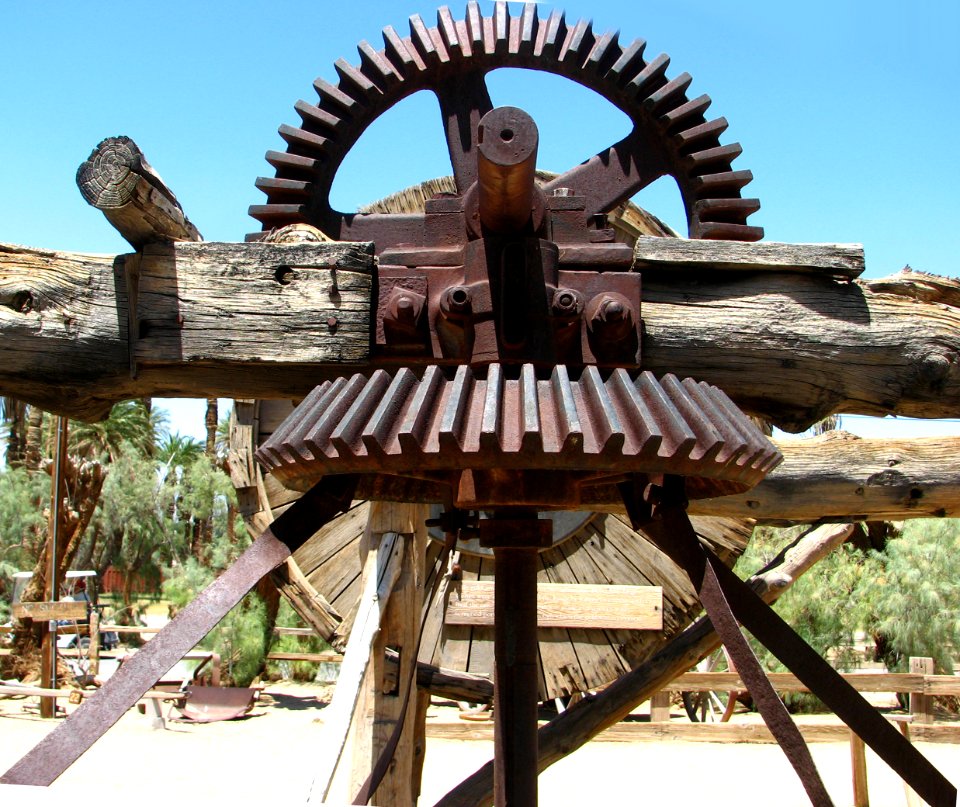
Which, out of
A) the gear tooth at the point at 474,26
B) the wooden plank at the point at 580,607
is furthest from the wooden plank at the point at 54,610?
the gear tooth at the point at 474,26

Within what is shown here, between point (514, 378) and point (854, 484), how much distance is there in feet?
7.73

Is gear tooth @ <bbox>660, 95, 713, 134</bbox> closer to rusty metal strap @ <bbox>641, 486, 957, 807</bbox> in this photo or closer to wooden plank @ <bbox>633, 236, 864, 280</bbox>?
wooden plank @ <bbox>633, 236, 864, 280</bbox>

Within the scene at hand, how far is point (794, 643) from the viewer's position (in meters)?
1.65

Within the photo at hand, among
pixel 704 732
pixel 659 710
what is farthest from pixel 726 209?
pixel 659 710

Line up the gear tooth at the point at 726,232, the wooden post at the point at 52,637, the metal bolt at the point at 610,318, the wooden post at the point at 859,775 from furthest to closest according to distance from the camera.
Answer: the wooden post at the point at 52,637 < the wooden post at the point at 859,775 < the gear tooth at the point at 726,232 < the metal bolt at the point at 610,318

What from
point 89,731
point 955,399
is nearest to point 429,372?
point 89,731

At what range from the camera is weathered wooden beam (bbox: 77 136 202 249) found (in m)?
1.85

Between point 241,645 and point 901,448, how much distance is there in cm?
1216

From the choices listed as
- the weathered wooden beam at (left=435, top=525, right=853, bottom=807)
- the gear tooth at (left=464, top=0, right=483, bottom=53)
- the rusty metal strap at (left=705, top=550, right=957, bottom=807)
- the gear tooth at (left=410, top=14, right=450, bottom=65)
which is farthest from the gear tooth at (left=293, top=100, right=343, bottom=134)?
the weathered wooden beam at (left=435, top=525, right=853, bottom=807)

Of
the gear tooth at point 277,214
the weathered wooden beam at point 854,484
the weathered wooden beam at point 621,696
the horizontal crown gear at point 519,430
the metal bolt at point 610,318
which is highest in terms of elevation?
the gear tooth at point 277,214

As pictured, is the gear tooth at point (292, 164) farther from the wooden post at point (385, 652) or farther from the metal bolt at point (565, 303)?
the wooden post at point (385, 652)

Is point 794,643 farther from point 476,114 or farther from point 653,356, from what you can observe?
point 476,114

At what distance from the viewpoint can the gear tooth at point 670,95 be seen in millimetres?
2475

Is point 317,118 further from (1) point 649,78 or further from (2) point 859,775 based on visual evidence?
(2) point 859,775
